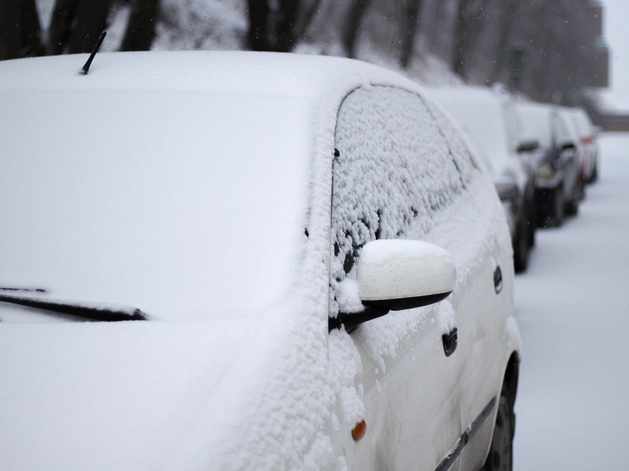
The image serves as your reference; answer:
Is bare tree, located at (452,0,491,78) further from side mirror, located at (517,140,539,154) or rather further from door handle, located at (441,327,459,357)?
door handle, located at (441,327,459,357)

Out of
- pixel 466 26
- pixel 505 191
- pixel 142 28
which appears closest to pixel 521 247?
pixel 505 191

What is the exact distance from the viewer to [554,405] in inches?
184

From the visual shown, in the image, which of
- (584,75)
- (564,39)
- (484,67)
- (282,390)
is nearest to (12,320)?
(282,390)

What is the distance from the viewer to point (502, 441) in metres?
3.39

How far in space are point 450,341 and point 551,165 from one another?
1020 centimetres

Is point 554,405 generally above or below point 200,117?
below

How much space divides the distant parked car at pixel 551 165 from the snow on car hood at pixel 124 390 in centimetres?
974

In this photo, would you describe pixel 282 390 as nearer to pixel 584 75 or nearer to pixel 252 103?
pixel 252 103

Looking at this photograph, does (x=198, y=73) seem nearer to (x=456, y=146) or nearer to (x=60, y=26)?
(x=456, y=146)

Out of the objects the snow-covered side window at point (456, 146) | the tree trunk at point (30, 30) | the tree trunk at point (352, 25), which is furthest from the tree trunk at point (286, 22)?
the snow-covered side window at point (456, 146)

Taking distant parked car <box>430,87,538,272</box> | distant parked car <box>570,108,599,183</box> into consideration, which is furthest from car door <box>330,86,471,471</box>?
distant parked car <box>570,108,599,183</box>

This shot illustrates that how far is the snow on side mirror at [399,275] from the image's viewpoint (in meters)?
1.91

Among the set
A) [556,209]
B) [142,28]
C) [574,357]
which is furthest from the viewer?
[556,209]

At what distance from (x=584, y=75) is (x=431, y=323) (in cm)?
7217
